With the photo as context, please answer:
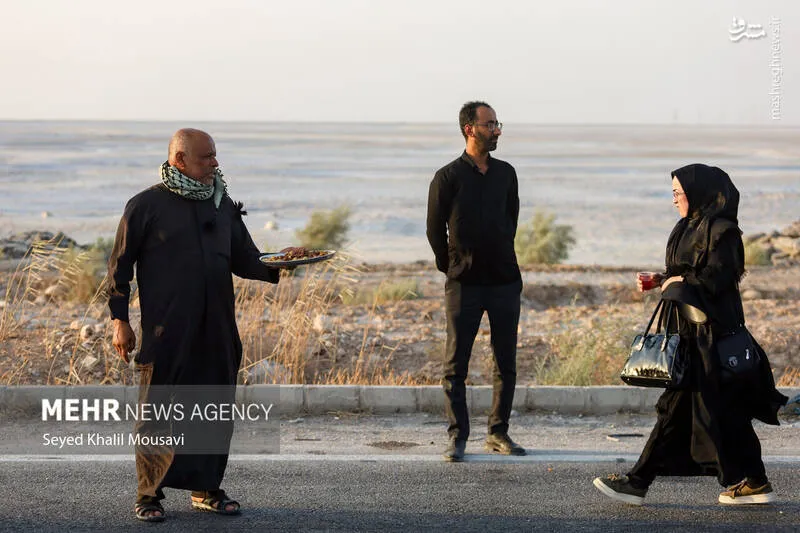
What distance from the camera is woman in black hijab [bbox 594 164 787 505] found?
248 inches

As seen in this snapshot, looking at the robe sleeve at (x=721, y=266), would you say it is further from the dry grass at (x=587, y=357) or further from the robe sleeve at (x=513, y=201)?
the dry grass at (x=587, y=357)

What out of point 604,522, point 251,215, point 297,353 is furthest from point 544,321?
point 251,215

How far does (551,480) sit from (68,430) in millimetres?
3251

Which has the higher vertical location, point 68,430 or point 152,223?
point 152,223

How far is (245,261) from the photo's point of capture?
6.64 metres

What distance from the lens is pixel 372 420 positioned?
8.62 metres

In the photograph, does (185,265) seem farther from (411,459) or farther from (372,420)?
(372,420)

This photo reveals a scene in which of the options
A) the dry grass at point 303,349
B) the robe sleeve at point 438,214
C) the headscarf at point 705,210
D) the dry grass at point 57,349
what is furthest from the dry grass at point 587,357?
the dry grass at point 57,349

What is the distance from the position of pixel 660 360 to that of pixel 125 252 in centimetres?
272

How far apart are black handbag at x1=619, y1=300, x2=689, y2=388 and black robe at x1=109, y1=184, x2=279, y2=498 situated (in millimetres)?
2059

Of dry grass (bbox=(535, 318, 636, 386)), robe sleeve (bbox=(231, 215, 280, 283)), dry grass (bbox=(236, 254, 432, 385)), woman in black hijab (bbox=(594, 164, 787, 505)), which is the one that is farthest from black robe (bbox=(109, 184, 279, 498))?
dry grass (bbox=(535, 318, 636, 386))

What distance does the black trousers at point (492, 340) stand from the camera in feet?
25.3

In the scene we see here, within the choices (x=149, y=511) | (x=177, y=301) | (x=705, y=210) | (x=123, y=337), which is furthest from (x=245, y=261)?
(x=705, y=210)

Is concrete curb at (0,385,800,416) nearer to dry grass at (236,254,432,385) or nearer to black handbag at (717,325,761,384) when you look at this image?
dry grass at (236,254,432,385)
